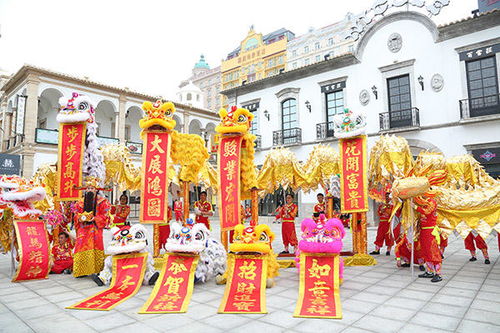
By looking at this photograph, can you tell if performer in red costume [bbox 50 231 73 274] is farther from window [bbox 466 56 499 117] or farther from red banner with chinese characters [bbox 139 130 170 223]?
window [bbox 466 56 499 117]

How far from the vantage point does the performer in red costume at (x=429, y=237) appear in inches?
217

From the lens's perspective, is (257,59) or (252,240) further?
(257,59)

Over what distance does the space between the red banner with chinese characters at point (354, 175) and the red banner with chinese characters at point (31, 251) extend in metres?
5.81

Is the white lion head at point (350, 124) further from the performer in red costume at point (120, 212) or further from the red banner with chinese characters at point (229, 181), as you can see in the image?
the performer in red costume at point (120, 212)

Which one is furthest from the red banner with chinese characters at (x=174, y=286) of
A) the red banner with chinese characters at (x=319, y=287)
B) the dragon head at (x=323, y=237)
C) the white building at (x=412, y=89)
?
the white building at (x=412, y=89)

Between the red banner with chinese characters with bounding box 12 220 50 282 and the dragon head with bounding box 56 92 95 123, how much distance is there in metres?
2.05

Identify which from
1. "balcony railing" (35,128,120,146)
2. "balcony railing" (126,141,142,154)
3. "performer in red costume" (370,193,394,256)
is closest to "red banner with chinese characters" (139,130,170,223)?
"performer in red costume" (370,193,394,256)

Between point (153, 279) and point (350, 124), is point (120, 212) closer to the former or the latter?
point (153, 279)

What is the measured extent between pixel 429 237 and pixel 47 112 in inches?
787

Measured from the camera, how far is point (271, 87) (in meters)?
17.7

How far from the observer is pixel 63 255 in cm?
648

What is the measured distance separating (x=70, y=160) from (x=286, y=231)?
5.07 m

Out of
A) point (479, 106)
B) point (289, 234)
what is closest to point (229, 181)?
point (289, 234)

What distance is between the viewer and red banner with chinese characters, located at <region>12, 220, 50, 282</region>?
5668mm
